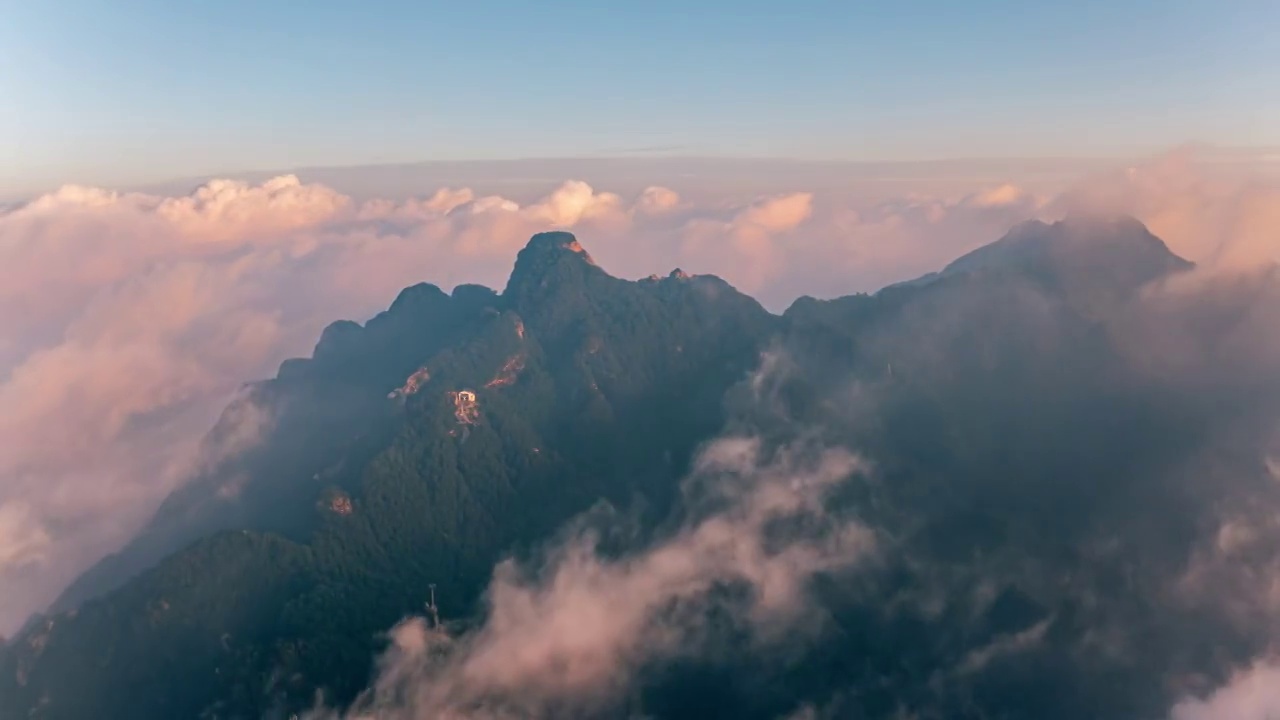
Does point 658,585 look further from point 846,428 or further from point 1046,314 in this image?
point 1046,314

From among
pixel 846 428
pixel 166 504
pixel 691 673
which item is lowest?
pixel 691 673

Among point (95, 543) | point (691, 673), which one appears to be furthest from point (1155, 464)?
point (95, 543)

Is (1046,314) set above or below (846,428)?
above

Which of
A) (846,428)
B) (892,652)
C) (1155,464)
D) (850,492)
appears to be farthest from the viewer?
(846,428)

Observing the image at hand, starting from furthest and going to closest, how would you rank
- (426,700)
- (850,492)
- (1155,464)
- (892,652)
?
(850,492)
(1155,464)
(892,652)
(426,700)

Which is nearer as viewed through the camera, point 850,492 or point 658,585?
point 658,585

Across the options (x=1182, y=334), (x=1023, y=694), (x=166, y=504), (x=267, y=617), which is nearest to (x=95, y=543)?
(x=166, y=504)
